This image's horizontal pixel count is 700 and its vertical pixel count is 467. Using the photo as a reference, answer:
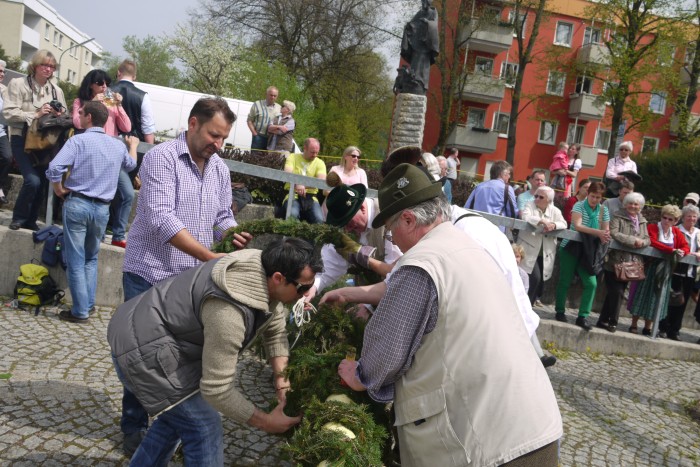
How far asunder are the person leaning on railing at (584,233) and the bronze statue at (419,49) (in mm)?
7820

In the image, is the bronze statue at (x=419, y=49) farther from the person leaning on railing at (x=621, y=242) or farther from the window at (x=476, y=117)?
the window at (x=476, y=117)

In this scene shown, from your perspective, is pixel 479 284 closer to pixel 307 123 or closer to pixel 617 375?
pixel 617 375

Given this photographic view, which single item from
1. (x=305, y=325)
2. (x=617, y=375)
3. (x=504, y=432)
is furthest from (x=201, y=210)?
(x=617, y=375)

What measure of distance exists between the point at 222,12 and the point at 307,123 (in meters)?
9.39

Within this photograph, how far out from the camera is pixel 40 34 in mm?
63406

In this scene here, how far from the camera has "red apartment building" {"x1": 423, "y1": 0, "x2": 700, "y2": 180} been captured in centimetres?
3884

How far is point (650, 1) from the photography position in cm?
2759

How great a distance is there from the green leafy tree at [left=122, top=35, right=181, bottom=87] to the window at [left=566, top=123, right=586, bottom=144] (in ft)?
120

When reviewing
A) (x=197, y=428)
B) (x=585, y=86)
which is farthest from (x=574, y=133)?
(x=197, y=428)

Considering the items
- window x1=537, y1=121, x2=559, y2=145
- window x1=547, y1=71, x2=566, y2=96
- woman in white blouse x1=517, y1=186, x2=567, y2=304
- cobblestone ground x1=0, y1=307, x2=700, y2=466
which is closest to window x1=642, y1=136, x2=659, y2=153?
window x1=537, y1=121, x2=559, y2=145

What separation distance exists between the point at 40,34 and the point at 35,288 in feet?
224

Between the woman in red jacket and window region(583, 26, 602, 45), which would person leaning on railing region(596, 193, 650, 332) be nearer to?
the woman in red jacket

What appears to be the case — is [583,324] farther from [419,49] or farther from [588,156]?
[588,156]

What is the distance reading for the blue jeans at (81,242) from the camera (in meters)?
5.52
